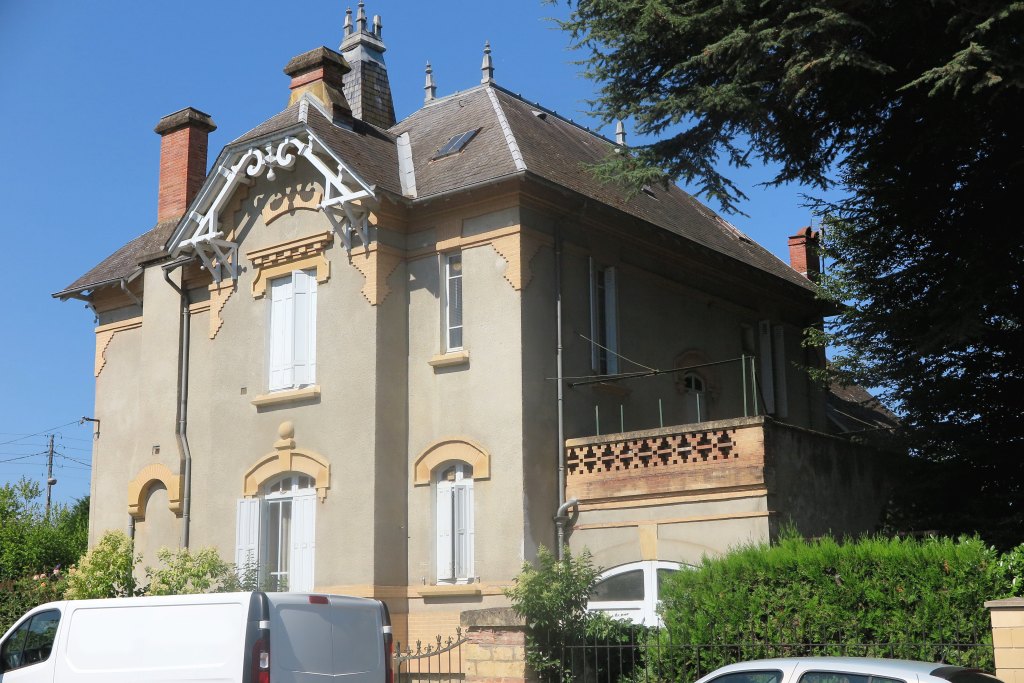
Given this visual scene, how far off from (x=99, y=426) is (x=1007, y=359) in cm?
1691

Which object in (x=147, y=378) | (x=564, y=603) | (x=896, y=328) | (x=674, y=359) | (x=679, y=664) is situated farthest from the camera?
(x=147, y=378)

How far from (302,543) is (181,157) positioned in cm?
925

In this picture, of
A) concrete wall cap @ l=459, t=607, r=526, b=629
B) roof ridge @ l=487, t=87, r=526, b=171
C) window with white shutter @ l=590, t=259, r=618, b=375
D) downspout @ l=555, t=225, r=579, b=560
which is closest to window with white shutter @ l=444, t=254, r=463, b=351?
downspout @ l=555, t=225, r=579, b=560

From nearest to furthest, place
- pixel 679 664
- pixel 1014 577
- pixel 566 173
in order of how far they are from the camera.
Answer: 1. pixel 1014 577
2. pixel 679 664
3. pixel 566 173

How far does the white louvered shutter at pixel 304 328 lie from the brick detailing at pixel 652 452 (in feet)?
15.3

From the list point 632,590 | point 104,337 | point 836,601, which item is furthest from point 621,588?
point 104,337

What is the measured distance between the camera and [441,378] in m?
18.5

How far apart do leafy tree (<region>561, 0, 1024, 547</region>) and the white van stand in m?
7.36

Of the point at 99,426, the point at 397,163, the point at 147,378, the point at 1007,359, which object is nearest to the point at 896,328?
the point at 1007,359

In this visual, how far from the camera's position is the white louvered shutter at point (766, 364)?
23.6 meters

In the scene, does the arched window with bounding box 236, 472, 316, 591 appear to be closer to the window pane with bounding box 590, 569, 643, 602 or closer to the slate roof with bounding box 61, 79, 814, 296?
the window pane with bounding box 590, 569, 643, 602

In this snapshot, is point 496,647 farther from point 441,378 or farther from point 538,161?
point 538,161

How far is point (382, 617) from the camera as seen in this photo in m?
12.4

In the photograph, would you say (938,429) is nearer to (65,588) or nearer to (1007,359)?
(1007,359)
